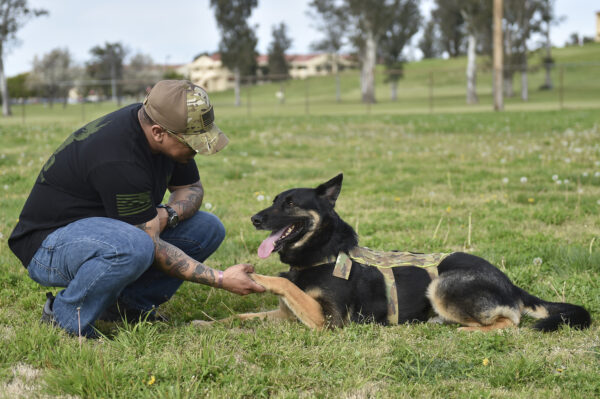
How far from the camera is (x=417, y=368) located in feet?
11.4

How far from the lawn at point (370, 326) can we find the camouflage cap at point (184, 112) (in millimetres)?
1346

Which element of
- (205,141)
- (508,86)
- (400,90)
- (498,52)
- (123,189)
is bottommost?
(123,189)

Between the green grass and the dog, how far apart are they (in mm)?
190

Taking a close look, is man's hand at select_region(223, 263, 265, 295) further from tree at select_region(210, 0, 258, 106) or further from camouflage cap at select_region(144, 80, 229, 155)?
tree at select_region(210, 0, 258, 106)

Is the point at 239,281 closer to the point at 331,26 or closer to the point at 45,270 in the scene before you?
the point at 45,270

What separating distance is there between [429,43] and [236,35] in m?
49.9

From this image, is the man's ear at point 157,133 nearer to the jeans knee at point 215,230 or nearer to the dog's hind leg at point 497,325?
the jeans knee at point 215,230

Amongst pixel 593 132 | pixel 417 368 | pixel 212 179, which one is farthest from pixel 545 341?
pixel 593 132

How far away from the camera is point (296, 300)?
4219mm

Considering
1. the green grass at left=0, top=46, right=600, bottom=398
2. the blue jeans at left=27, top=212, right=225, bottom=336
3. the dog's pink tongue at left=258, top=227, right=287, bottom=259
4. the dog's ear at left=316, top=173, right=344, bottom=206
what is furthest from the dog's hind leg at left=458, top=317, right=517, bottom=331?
the blue jeans at left=27, top=212, right=225, bottom=336

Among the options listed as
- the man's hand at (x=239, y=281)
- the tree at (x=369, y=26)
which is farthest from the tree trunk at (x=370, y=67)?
the man's hand at (x=239, y=281)

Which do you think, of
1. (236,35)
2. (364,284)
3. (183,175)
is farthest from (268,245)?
(236,35)

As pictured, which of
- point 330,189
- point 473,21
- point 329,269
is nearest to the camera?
point 329,269

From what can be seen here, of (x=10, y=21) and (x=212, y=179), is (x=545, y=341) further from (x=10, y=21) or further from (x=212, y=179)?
(x=10, y=21)
